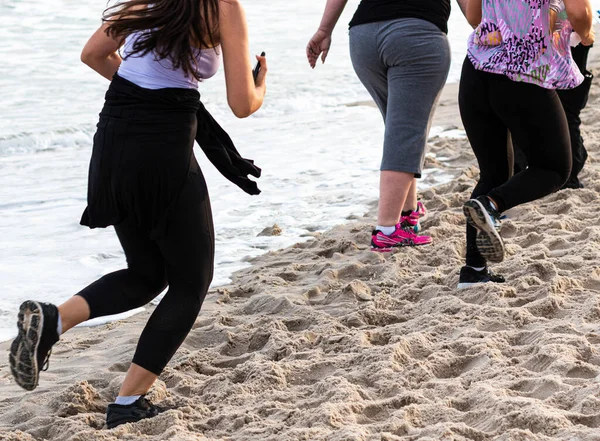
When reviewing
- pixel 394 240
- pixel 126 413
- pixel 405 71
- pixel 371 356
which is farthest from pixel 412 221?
pixel 126 413

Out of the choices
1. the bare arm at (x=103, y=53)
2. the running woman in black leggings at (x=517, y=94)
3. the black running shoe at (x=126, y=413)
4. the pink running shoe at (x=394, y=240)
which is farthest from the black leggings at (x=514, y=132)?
the black running shoe at (x=126, y=413)

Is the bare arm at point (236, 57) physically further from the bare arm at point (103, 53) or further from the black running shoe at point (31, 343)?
the black running shoe at point (31, 343)

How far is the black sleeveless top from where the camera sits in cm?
454

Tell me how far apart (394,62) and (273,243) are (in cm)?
153

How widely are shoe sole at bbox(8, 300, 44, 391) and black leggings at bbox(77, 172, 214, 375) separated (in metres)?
0.19

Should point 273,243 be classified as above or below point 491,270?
below

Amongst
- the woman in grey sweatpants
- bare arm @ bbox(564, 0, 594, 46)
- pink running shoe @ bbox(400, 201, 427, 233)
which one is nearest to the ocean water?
pink running shoe @ bbox(400, 201, 427, 233)

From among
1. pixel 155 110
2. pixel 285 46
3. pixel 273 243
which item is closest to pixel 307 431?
pixel 155 110

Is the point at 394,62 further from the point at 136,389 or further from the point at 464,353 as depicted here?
the point at 136,389

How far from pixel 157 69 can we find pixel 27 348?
99 centimetres

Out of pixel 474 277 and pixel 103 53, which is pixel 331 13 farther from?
pixel 103 53

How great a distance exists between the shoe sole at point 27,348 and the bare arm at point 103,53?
2.85 ft

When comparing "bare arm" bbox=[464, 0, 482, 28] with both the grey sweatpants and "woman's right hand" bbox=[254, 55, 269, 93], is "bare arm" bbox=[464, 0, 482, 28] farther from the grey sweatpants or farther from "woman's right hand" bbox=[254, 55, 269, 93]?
"woman's right hand" bbox=[254, 55, 269, 93]

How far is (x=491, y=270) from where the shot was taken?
428cm
